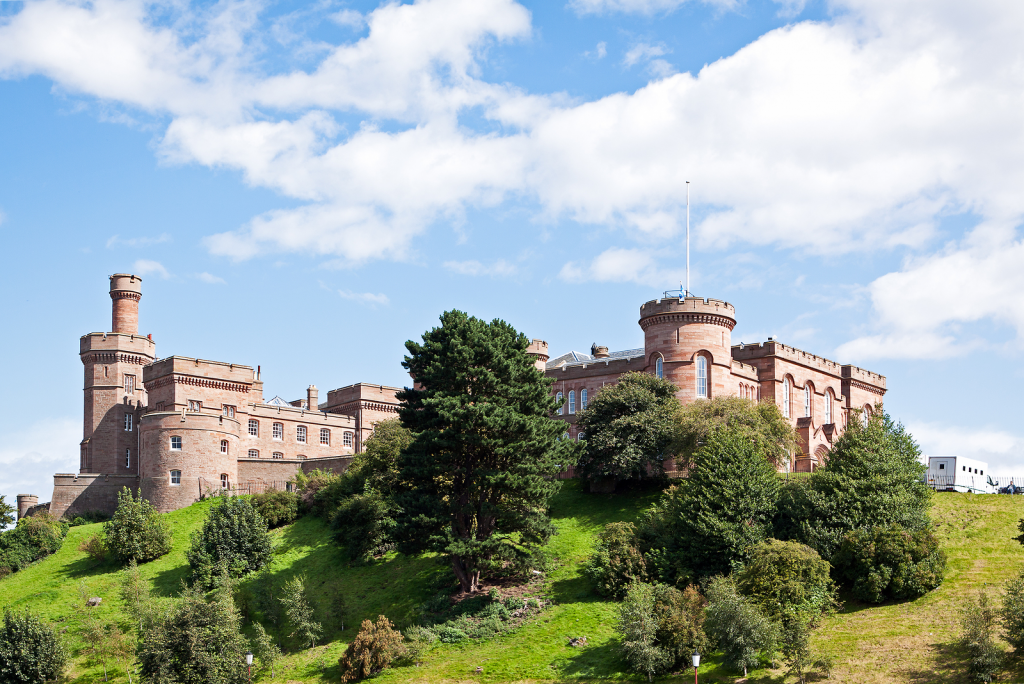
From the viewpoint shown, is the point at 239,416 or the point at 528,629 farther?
the point at 239,416

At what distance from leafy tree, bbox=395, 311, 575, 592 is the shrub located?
3452 mm

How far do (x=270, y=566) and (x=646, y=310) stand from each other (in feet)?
88.2

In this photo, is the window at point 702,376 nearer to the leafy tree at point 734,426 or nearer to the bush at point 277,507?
the leafy tree at point 734,426

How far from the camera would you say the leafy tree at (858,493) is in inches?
1672

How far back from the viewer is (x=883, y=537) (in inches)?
1604

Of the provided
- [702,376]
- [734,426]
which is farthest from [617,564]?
[702,376]

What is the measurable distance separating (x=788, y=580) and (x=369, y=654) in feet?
54.1

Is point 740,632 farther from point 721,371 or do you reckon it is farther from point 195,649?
point 721,371

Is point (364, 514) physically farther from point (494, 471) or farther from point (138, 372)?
point (138, 372)

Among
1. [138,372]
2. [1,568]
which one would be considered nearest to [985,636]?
[1,568]

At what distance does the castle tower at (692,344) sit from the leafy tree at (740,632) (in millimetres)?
25676

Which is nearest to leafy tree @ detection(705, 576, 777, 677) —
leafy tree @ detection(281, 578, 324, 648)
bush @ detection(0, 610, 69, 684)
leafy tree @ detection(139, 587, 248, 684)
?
leafy tree @ detection(139, 587, 248, 684)

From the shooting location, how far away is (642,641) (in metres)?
36.5

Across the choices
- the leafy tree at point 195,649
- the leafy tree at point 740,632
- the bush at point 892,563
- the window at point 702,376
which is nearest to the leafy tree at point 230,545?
the leafy tree at point 195,649
